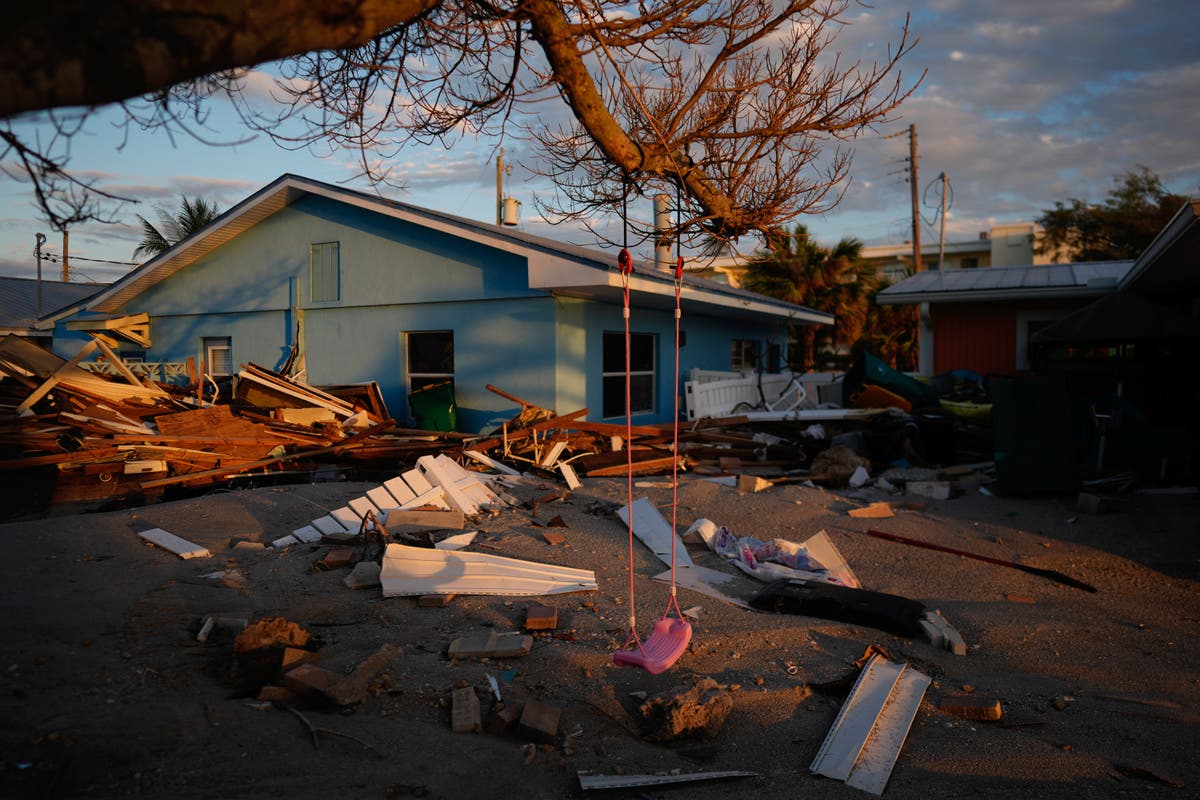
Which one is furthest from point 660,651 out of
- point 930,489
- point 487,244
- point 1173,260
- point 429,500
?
point 1173,260

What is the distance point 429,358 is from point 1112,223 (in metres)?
35.6

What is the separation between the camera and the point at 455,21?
18.3ft

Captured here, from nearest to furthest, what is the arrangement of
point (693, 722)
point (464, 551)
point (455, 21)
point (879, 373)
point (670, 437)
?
point (693, 722) → point (455, 21) → point (464, 551) → point (670, 437) → point (879, 373)

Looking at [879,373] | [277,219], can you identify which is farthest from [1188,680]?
[277,219]

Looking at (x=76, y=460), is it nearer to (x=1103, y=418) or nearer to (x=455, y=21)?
(x=455, y=21)

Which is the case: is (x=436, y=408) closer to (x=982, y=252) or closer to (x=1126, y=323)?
(x=1126, y=323)

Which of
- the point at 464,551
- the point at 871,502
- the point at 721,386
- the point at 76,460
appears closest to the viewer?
the point at 464,551

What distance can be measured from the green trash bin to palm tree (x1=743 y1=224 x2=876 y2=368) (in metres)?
13.3

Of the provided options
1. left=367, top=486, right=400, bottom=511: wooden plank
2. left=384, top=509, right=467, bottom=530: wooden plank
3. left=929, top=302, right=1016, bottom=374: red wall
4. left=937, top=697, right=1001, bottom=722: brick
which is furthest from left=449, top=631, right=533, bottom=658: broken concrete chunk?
left=929, top=302, right=1016, bottom=374: red wall

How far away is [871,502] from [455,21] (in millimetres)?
7011

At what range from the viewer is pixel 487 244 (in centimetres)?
1248

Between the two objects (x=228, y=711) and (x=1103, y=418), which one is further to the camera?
(x=1103, y=418)

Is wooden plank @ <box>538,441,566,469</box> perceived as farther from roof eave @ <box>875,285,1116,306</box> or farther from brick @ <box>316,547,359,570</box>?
roof eave @ <box>875,285,1116,306</box>

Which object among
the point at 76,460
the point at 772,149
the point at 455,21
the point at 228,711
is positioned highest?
the point at 455,21
